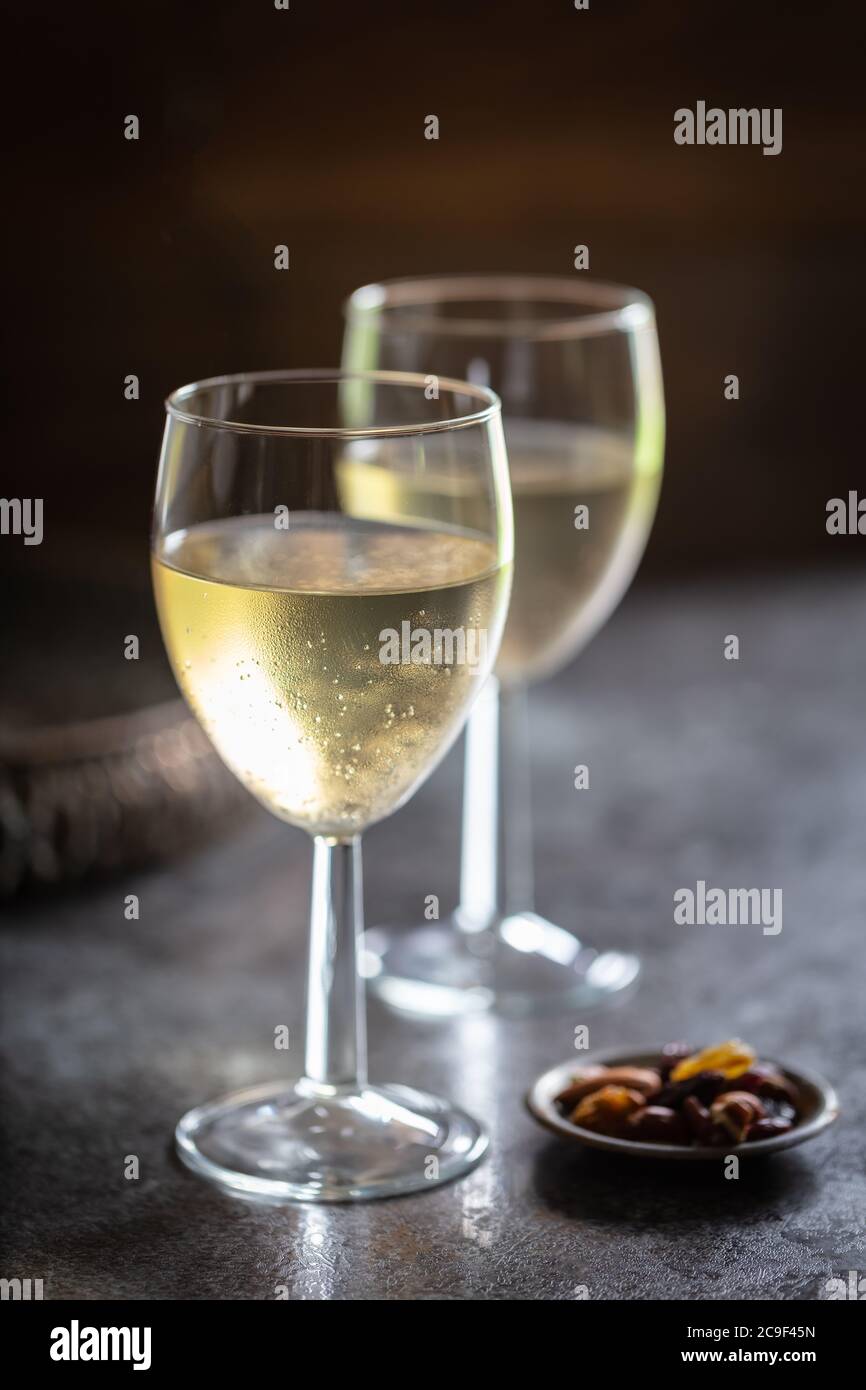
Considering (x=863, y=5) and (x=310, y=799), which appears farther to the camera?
(x=863, y=5)

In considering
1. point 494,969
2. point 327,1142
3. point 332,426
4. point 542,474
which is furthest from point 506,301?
point 327,1142

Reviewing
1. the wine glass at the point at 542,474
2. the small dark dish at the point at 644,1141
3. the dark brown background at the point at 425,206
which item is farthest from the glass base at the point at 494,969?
the dark brown background at the point at 425,206

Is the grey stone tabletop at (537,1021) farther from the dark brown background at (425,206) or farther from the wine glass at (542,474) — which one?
the dark brown background at (425,206)

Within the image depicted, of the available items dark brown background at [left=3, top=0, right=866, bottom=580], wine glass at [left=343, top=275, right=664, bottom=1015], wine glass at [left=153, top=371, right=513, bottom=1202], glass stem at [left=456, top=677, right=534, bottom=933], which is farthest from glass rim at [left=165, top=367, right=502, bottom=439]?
dark brown background at [left=3, top=0, right=866, bottom=580]

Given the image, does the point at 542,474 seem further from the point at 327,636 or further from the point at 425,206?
the point at 425,206
